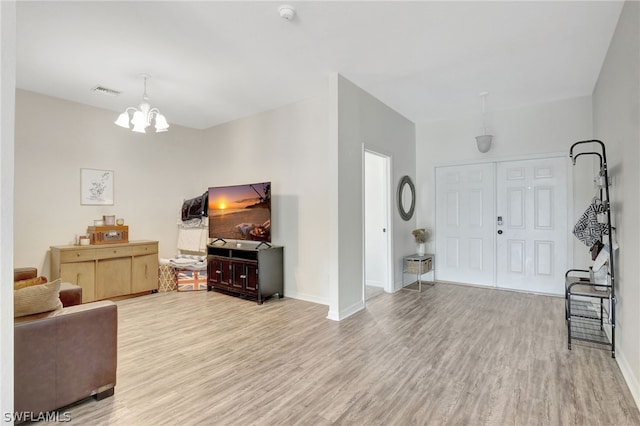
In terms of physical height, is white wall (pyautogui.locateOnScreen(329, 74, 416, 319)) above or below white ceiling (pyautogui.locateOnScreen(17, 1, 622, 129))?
below

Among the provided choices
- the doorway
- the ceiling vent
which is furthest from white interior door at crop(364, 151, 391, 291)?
the ceiling vent

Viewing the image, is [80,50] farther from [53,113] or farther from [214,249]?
A: [214,249]

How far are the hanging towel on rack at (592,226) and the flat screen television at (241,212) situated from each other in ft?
11.4

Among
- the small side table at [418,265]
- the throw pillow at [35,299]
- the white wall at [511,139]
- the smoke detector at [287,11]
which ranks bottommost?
the small side table at [418,265]

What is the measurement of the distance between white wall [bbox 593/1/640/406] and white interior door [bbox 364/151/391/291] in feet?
8.32

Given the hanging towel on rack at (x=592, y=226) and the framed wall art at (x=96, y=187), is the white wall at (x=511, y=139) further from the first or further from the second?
the framed wall art at (x=96, y=187)

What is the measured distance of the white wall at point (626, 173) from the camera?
7.07 feet

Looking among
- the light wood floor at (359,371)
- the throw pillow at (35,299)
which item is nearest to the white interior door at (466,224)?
the light wood floor at (359,371)

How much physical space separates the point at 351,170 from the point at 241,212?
1813 millimetres

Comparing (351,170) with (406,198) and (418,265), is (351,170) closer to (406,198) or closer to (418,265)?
(406,198)

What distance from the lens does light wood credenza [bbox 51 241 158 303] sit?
4.09 m

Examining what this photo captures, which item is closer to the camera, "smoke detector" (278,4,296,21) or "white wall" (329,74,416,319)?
"smoke detector" (278,4,296,21)

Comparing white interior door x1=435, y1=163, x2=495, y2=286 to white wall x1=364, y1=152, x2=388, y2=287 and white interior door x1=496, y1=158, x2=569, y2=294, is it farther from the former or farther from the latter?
white wall x1=364, y1=152, x2=388, y2=287

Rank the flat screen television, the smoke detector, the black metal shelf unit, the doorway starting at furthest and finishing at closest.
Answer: the doorway
the flat screen television
the black metal shelf unit
the smoke detector
